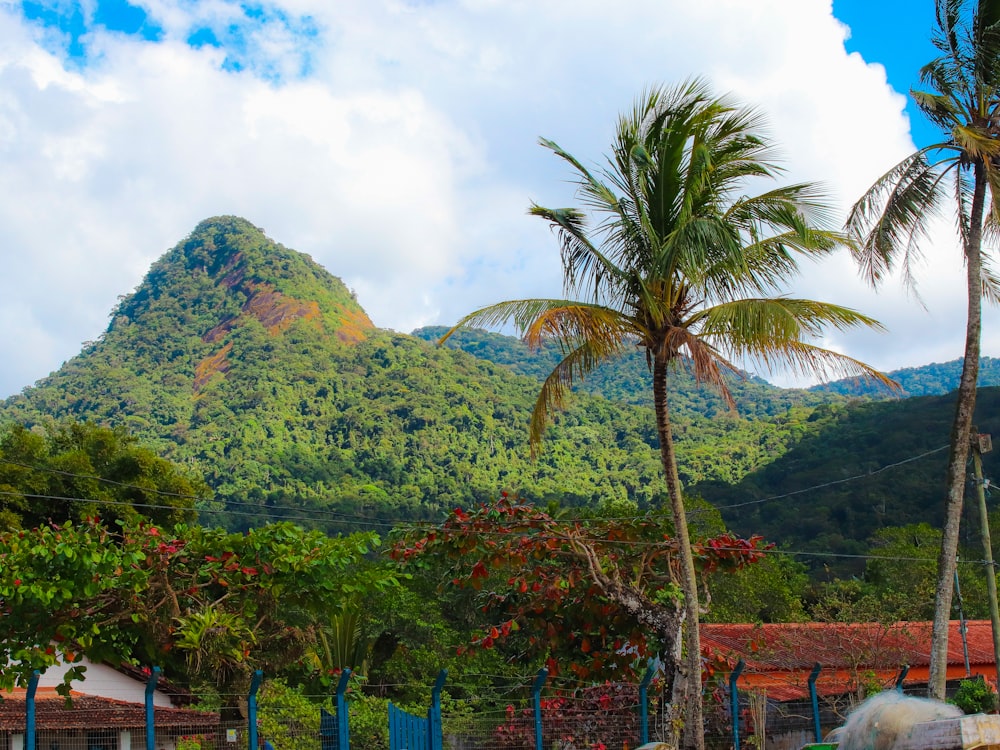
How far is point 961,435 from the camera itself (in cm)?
1234

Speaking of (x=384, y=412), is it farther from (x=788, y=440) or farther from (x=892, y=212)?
(x=892, y=212)

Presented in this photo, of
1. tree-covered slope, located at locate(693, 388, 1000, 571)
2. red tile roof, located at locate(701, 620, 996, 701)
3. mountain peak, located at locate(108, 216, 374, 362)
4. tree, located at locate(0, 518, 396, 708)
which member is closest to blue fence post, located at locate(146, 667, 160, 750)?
tree, located at locate(0, 518, 396, 708)

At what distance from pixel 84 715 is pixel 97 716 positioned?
0.16m

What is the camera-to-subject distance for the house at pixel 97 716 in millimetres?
12430

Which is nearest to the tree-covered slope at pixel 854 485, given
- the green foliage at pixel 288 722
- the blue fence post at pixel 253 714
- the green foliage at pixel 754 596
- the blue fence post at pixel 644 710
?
the green foliage at pixel 754 596

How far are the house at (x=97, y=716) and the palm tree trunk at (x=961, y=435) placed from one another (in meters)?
8.28

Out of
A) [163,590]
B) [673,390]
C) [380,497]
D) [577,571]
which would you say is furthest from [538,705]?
[673,390]

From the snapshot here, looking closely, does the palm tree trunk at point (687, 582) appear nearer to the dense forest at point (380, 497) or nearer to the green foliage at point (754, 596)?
the dense forest at point (380, 497)

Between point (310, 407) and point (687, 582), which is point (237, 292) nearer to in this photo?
point (310, 407)

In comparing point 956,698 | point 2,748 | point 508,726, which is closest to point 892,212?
point 956,698

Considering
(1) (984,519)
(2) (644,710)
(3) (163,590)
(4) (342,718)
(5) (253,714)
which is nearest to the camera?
(5) (253,714)

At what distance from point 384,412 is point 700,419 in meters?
24.8

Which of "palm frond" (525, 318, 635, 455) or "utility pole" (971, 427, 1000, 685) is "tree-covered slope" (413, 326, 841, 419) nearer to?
"utility pole" (971, 427, 1000, 685)

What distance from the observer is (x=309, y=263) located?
425 feet
